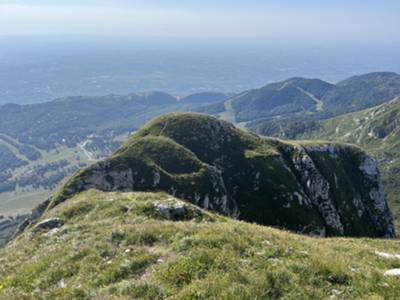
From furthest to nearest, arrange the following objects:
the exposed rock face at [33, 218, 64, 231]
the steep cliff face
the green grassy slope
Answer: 1. the steep cliff face
2. the exposed rock face at [33, 218, 64, 231]
3. the green grassy slope

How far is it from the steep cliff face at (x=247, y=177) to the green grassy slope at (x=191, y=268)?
5576cm

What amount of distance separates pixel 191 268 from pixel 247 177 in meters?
81.6

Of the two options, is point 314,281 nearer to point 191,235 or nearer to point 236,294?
point 236,294

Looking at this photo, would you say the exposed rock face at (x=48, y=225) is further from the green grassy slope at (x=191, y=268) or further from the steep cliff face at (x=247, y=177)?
the steep cliff face at (x=247, y=177)

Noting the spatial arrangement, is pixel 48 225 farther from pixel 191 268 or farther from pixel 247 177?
pixel 247 177

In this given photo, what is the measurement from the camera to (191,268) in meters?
15.4

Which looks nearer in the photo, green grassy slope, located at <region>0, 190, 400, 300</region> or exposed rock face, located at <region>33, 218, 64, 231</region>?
green grassy slope, located at <region>0, 190, 400, 300</region>

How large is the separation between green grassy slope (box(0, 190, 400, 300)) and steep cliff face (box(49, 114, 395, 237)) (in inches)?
2195

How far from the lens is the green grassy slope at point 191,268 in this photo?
13.9 m

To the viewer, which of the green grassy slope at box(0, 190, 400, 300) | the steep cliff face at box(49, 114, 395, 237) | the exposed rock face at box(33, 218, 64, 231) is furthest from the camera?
the steep cliff face at box(49, 114, 395, 237)

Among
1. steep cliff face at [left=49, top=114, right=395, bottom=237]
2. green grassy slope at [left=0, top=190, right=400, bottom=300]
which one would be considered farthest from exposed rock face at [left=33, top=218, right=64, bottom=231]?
steep cliff face at [left=49, top=114, right=395, bottom=237]

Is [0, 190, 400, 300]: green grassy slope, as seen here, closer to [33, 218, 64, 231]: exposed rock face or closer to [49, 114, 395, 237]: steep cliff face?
[33, 218, 64, 231]: exposed rock face

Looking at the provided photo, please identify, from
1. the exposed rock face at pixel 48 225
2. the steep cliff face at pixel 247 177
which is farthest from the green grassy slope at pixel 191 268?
the steep cliff face at pixel 247 177

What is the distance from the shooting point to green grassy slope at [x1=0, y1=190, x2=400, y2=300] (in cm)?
1387
